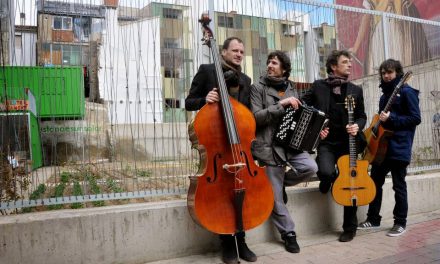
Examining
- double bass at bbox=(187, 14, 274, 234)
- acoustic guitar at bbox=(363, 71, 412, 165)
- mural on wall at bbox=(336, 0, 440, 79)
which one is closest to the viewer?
double bass at bbox=(187, 14, 274, 234)

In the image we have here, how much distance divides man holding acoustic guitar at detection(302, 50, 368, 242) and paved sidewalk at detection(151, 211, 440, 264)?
23 cm

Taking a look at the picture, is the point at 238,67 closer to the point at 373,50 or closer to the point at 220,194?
the point at 220,194

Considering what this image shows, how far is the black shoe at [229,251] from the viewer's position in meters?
3.56

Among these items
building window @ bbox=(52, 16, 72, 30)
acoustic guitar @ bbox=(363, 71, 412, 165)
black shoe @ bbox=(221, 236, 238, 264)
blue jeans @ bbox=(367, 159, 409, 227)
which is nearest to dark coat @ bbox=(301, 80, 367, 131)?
acoustic guitar @ bbox=(363, 71, 412, 165)

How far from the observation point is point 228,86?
12.1 ft

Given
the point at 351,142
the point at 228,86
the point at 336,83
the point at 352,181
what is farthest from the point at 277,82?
the point at 352,181

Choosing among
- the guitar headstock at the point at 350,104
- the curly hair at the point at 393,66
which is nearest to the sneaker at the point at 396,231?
the guitar headstock at the point at 350,104

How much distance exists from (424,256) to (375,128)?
1459 mm

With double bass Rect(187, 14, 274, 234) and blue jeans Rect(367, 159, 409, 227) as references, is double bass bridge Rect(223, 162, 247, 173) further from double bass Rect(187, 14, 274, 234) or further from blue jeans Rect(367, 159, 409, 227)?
blue jeans Rect(367, 159, 409, 227)

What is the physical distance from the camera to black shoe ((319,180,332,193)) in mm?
4406

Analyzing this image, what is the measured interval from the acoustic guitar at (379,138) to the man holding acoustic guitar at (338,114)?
26 centimetres

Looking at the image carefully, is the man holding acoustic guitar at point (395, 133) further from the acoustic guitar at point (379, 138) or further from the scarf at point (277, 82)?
the scarf at point (277, 82)

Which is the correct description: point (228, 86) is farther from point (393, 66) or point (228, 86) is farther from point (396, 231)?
point (396, 231)

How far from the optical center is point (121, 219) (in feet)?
11.6
